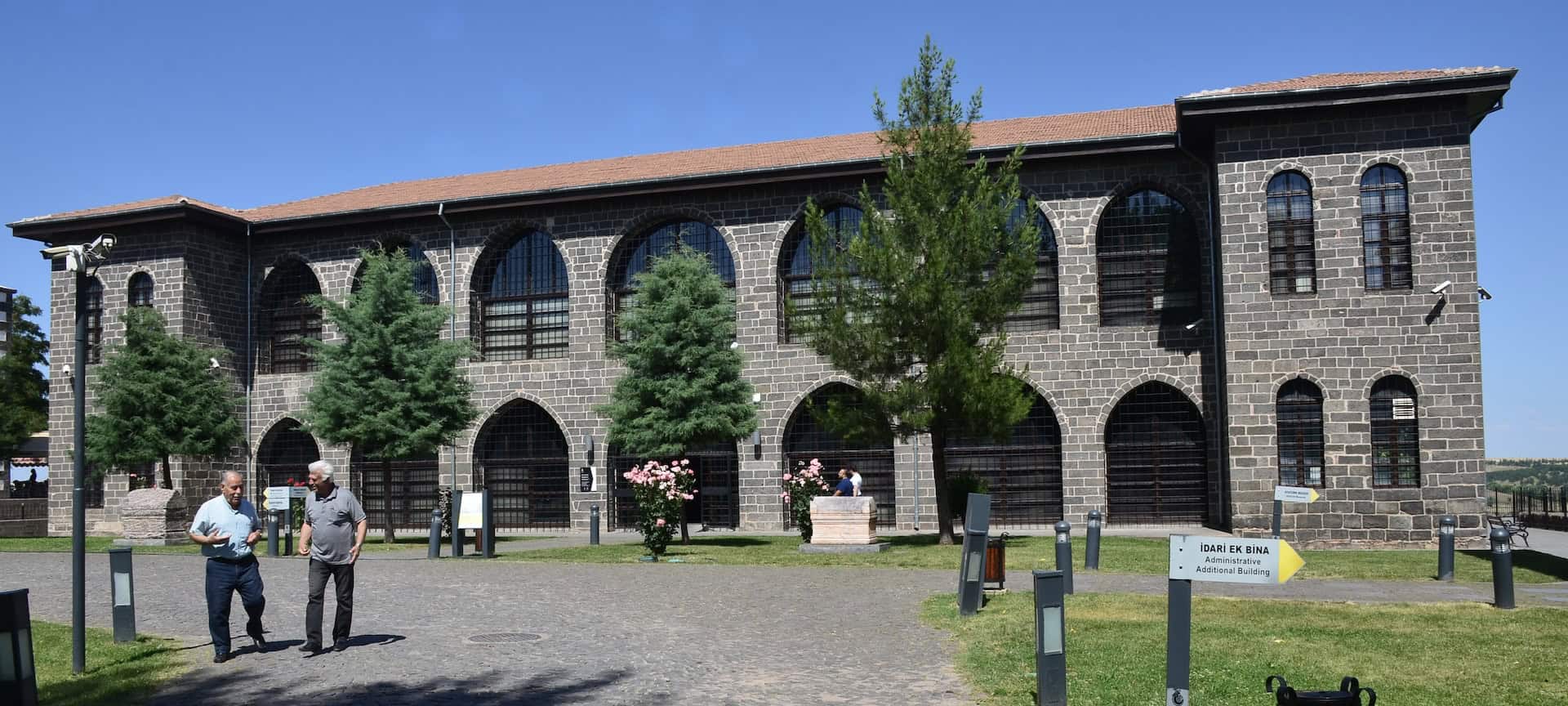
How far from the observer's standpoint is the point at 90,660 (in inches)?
412

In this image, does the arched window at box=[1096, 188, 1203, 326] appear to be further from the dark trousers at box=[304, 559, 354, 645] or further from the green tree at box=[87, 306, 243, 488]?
the green tree at box=[87, 306, 243, 488]

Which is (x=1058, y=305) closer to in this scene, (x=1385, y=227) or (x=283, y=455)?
(x=1385, y=227)

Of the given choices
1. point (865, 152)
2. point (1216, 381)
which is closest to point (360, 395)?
point (865, 152)

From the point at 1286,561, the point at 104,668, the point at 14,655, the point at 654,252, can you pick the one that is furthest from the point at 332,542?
the point at 654,252

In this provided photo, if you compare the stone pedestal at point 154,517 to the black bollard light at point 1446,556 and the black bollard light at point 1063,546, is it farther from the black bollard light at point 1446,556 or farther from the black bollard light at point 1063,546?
the black bollard light at point 1446,556

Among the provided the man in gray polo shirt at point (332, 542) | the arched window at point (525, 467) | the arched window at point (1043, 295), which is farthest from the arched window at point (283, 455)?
the man in gray polo shirt at point (332, 542)

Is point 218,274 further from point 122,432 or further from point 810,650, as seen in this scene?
point 810,650

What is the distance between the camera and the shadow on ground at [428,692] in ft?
27.5

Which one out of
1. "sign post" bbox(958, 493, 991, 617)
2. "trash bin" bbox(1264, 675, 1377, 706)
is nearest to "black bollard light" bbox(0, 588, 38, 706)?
"trash bin" bbox(1264, 675, 1377, 706)

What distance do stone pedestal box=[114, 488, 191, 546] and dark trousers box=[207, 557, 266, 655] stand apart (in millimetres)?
17919

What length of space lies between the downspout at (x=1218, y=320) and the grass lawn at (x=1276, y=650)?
13.3m

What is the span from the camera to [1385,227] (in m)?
24.8

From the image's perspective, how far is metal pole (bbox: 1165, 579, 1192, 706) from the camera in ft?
21.9

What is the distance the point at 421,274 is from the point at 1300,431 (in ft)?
73.9
